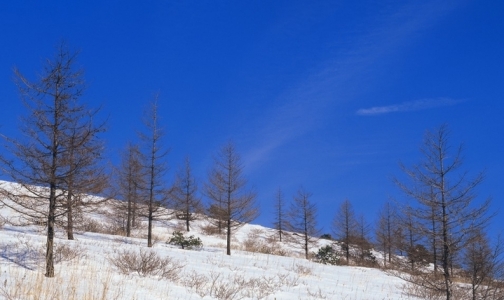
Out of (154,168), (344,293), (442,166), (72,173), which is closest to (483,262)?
(442,166)

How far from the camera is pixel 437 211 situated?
10.9 metres

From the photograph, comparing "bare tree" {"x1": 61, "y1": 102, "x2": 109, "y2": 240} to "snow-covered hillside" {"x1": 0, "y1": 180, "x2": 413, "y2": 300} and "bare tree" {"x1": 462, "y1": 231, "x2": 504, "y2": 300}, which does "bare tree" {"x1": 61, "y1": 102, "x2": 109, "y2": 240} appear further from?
"bare tree" {"x1": 462, "y1": 231, "x2": 504, "y2": 300}

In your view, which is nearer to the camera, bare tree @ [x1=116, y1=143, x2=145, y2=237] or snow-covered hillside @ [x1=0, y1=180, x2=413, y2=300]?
snow-covered hillside @ [x1=0, y1=180, x2=413, y2=300]

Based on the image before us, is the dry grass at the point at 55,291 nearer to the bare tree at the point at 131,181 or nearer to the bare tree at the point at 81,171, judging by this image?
the bare tree at the point at 81,171

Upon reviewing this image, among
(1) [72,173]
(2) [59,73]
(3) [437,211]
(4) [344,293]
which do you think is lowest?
(4) [344,293]

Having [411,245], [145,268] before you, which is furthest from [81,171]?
[411,245]

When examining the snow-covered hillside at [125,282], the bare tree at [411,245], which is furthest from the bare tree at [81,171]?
the bare tree at [411,245]

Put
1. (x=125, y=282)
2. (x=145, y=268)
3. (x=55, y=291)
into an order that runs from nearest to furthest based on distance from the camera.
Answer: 1. (x=55, y=291)
2. (x=125, y=282)
3. (x=145, y=268)

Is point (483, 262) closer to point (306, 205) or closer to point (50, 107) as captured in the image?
point (50, 107)

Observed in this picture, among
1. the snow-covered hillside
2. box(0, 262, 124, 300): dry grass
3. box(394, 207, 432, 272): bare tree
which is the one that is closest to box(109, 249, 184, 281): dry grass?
the snow-covered hillside

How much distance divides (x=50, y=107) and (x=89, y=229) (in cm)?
1792

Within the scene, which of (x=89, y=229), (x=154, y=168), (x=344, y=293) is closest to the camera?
(x=344, y=293)

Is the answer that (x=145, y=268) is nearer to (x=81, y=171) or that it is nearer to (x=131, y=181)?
(x=81, y=171)

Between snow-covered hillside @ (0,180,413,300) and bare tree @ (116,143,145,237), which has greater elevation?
bare tree @ (116,143,145,237)
